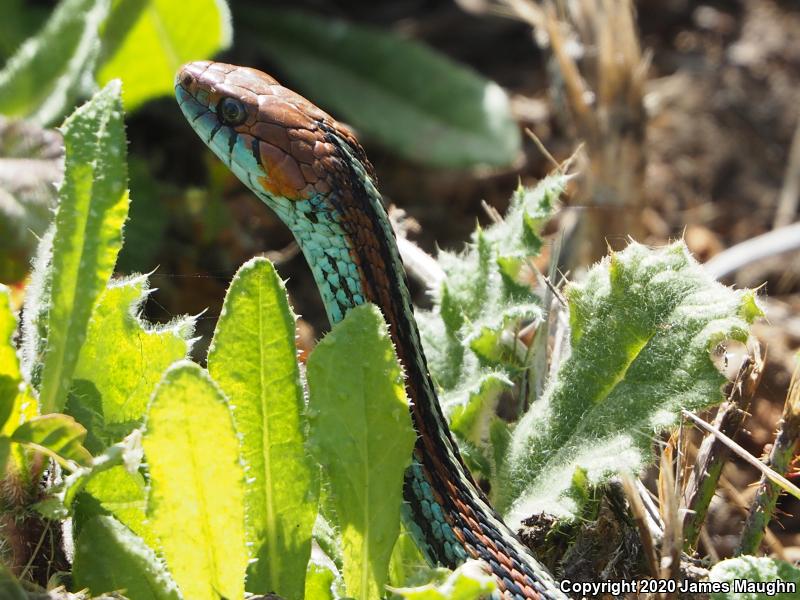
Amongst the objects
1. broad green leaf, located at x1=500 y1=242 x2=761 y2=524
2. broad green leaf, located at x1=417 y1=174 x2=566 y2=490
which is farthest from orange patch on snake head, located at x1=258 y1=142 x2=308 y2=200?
broad green leaf, located at x1=500 y1=242 x2=761 y2=524

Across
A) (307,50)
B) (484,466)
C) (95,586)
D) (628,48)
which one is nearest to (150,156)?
(307,50)

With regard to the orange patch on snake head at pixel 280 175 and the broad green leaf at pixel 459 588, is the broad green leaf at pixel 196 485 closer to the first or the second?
the broad green leaf at pixel 459 588

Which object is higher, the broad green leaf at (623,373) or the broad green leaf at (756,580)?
the broad green leaf at (623,373)

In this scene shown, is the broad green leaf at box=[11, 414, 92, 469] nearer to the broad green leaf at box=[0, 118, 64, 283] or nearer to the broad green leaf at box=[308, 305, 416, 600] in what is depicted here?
the broad green leaf at box=[308, 305, 416, 600]

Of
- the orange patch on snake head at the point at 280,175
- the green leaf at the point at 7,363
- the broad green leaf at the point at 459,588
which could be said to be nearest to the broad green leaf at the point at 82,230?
the green leaf at the point at 7,363

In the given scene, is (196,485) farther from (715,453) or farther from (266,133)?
(715,453)

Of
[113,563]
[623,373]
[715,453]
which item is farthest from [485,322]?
[113,563]
